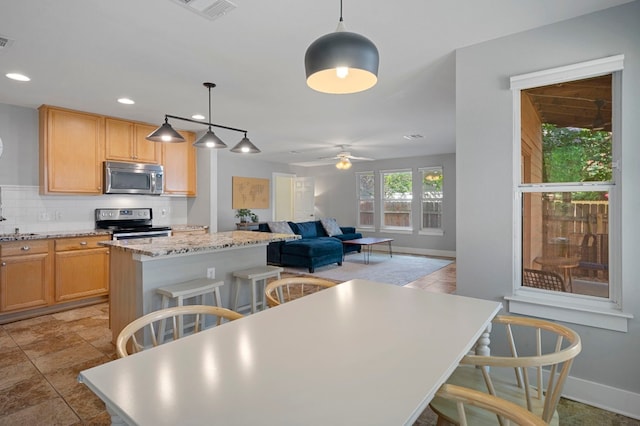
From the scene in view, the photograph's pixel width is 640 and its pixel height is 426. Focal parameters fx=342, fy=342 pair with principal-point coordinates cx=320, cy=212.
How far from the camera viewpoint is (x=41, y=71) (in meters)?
3.04

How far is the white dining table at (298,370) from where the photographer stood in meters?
0.81

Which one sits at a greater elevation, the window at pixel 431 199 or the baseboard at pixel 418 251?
the window at pixel 431 199

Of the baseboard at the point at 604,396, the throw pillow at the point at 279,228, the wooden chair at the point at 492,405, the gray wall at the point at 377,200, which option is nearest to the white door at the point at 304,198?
the gray wall at the point at 377,200

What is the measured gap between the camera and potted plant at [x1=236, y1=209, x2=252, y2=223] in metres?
8.01

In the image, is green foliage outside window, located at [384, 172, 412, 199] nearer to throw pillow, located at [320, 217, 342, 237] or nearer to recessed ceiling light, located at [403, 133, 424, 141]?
throw pillow, located at [320, 217, 342, 237]

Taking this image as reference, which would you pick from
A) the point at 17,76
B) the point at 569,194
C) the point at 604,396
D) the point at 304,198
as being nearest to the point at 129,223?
the point at 17,76

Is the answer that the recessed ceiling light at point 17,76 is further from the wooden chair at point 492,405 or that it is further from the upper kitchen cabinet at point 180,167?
the wooden chair at point 492,405

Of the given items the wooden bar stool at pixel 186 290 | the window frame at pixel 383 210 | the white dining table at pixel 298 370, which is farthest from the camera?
the window frame at pixel 383 210

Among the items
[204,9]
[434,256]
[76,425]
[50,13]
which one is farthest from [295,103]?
[434,256]

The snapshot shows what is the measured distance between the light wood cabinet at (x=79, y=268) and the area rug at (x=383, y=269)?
298cm

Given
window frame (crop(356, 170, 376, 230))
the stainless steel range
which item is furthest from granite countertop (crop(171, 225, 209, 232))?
window frame (crop(356, 170, 376, 230))

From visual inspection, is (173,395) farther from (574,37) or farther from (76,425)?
(574,37)

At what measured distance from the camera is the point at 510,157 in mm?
2389

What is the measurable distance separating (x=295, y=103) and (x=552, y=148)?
2.69 m
